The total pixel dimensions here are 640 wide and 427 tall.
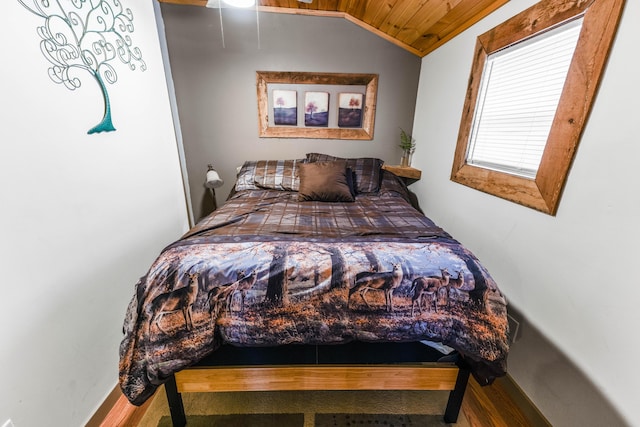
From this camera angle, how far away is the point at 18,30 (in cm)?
96

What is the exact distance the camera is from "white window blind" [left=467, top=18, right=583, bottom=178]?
125cm

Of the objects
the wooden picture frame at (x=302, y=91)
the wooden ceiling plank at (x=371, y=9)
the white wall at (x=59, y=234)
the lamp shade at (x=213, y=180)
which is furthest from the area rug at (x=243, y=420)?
the wooden ceiling plank at (x=371, y=9)

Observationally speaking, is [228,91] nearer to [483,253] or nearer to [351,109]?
[351,109]

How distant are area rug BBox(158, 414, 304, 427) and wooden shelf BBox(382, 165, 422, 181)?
2280 millimetres

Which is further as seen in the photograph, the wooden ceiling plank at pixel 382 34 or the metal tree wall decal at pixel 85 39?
the wooden ceiling plank at pixel 382 34

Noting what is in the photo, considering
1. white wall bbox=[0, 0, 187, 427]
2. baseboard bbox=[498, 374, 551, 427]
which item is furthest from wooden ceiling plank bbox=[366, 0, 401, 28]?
baseboard bbox=[498, 374, 551, 427]

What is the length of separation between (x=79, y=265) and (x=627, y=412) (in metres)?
2.23

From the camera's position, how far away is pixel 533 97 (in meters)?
1.39

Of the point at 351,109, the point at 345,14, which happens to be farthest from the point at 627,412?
the point at 345,14

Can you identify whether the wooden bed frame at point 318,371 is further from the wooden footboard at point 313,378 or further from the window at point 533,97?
the window at point 533,97

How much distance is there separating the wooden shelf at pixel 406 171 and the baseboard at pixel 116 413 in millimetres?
2644

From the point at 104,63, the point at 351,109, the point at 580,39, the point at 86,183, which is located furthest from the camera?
the point at 351,109

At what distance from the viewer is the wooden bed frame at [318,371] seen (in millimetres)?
1128

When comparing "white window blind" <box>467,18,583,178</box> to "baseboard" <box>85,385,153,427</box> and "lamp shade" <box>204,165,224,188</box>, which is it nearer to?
"lamp shade" <box>204,165,224,188</box>
